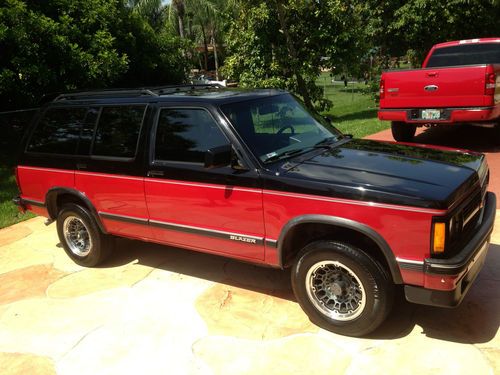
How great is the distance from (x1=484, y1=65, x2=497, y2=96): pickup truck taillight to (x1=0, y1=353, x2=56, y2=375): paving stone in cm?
756

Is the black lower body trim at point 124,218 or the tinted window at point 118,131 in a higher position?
the tinted window at point 118,131

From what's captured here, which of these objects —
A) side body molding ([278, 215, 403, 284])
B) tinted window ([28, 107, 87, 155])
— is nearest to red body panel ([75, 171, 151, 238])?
tinted window ([28, 107, 87, 155])

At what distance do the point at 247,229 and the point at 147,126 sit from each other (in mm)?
1452

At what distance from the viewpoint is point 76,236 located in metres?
5.53

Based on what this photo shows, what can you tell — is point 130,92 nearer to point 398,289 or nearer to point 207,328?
point 207,328

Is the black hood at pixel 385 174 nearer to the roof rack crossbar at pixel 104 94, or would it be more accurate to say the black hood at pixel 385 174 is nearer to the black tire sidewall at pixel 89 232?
the roof rack crossbar at pixel 104 94

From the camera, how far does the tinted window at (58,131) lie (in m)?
5.16

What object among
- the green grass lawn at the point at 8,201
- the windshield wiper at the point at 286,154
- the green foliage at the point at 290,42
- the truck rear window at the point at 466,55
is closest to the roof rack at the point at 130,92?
the windshield wiper at the point at 286,154

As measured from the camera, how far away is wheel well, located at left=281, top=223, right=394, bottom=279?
3.52 meters

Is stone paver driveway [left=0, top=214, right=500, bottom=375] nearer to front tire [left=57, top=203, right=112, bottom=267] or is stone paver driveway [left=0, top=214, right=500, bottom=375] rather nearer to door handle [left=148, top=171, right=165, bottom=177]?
front tire [left=57, top=203, right=112, bottom=267]

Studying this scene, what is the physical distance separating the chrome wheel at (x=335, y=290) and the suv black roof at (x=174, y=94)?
1696 millimetres

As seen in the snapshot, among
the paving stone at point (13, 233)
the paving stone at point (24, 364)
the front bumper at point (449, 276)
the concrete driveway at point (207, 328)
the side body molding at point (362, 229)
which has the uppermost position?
the side body molding at point (362, 229)

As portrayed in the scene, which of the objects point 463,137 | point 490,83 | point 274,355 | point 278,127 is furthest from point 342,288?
point 463,137

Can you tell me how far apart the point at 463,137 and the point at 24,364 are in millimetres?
9510
